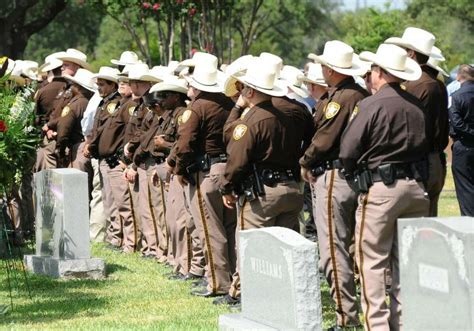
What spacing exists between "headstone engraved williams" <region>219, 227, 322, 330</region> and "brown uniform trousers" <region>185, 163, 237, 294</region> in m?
2.92

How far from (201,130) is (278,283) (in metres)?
3.86

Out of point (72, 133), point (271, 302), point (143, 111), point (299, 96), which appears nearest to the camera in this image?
point (271, 302)

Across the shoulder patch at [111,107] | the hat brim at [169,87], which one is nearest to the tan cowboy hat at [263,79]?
the hat brim at [169,87]

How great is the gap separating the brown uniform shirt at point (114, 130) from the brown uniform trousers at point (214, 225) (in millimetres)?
3441

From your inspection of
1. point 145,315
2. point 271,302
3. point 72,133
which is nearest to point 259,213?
point 145,315

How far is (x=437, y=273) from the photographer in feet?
22.6

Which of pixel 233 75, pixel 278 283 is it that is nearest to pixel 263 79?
pixel 233 75

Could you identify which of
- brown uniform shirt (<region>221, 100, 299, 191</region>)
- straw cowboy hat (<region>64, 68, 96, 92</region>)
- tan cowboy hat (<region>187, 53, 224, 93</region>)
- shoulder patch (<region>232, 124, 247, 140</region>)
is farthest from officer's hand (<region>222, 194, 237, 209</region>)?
straw cowboy hat (<region>64, 68, 96, 92</region>)

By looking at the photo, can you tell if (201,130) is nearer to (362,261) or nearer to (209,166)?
(209,166)

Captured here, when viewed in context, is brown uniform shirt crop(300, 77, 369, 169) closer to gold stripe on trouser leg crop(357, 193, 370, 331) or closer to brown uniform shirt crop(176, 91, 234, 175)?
gold stripe on trouser leg crop(357, 193, 370, 331)

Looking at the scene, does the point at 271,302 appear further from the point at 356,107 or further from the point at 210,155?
the point at 210,155

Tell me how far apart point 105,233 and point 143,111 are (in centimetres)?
297

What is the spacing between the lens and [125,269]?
14.2 m

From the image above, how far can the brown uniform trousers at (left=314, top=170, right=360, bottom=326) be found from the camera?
33.0 ft
